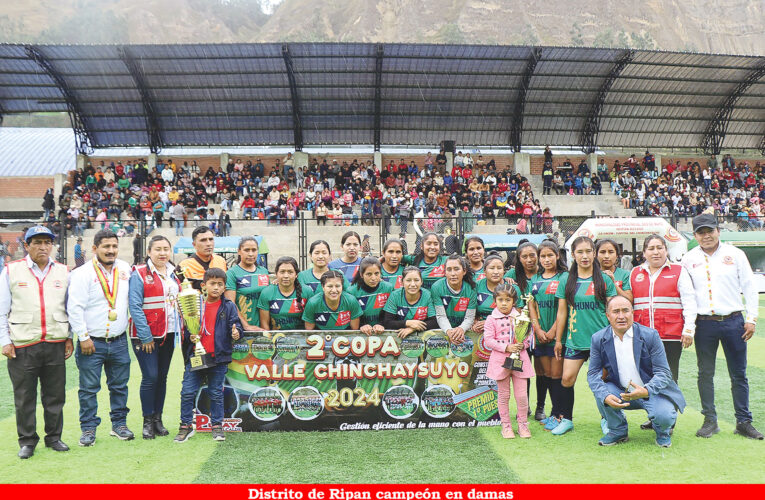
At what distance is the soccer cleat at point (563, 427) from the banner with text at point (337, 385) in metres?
0.65

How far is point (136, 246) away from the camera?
18.9m

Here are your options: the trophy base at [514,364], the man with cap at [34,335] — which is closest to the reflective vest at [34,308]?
the man with cap at [34,335]

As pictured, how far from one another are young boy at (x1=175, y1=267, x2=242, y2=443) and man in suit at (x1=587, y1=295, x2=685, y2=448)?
3228mm

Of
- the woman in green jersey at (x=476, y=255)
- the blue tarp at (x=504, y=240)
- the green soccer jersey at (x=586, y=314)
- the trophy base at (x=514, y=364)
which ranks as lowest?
the trophy base at (x=514, y=364)

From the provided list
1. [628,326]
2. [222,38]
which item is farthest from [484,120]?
[222,38]

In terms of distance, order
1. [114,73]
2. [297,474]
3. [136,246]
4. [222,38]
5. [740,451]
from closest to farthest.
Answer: [297,474] → [740,451] → [136,246] → [114,73] → [222,38]

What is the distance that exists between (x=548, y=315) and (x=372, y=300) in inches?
68.0

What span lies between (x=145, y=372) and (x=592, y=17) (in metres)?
91.6

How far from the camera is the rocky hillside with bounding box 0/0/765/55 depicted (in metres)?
82.8

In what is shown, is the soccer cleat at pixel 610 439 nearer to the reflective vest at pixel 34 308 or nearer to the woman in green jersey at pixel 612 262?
the woman in green jersey at pixel 612 262

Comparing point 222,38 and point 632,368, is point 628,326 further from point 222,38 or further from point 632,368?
point 222,38

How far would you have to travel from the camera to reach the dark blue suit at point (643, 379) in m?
5.14

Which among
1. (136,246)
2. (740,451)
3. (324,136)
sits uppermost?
(324,136)

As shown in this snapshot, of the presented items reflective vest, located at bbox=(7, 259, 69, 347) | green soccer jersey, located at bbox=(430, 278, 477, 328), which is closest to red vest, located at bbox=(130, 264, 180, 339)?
reflective vest, located at bbox=(7, 259, 69, 347)
